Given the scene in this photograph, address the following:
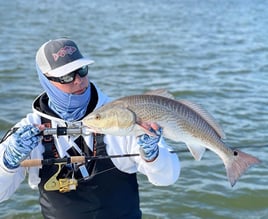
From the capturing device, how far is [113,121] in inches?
155

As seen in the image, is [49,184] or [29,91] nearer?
[49,184]

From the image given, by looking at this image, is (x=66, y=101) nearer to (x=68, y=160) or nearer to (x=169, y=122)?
(x=68, y=160)

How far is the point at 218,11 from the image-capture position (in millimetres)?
31641

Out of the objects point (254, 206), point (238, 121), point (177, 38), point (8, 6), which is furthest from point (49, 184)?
point (8, 6)

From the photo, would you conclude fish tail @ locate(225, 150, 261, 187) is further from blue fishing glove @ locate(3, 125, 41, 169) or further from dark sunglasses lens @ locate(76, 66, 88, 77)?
blue fishing glove @ locate(3, 125, 41, 169)

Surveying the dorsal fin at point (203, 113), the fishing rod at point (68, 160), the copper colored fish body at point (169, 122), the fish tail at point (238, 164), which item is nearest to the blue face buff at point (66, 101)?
the fishing rod at point (68, 160)

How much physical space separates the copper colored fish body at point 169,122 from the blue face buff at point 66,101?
20.4 inches

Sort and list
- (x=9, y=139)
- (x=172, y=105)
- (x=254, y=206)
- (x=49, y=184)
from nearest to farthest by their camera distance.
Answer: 1. (x=172, y=105)
2. (x=9, y=139)
3. (x=49, y=184)
4. (x=254, y=206)

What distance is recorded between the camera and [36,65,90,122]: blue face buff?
4.48m

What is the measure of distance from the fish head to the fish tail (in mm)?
852

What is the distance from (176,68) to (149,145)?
38.6ft

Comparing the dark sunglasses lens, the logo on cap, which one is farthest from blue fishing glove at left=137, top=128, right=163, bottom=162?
the logo on cap

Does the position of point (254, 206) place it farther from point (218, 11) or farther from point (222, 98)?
point (218, 11)

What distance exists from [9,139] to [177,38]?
1718 cm
